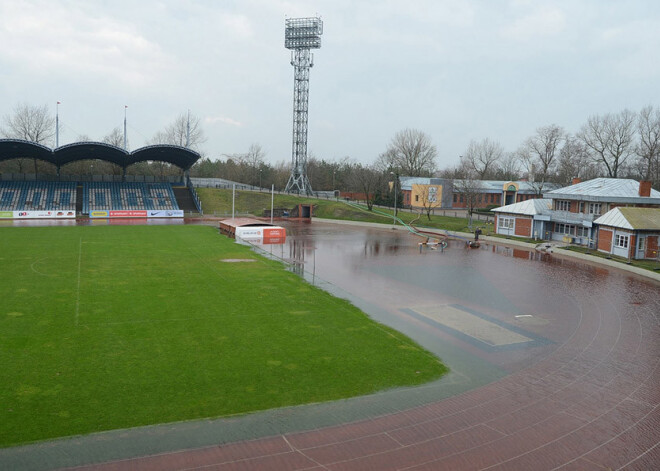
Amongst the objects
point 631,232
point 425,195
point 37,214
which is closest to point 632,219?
point 631,232

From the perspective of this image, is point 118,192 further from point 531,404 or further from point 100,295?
point 531,404

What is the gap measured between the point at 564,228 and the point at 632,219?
420 inches

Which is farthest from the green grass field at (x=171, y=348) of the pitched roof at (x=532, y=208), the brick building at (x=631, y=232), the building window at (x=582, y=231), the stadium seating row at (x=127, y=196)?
the stadium seating row at (x=127, y=196)

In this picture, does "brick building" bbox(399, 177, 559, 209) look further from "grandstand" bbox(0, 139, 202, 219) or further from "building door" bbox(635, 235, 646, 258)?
"grandstand" bbox(0, 139, 202, 219)

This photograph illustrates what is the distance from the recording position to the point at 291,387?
47.3 ft

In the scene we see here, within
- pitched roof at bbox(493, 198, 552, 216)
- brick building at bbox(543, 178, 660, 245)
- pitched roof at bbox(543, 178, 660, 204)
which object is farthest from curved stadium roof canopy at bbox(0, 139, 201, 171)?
pitched roof at bbox(543, 178, 660, 204)

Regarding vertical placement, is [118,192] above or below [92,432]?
above

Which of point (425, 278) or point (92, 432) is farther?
point (425, 278)

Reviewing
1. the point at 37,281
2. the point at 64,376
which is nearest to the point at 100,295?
the point at 37,281

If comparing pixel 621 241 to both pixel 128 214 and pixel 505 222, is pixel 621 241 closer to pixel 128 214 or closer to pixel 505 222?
Answer: pixel 505 222

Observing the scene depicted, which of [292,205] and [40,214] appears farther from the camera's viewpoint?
[292,205]

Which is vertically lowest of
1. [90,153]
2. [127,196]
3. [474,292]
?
[474,292]

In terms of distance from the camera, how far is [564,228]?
50531mm

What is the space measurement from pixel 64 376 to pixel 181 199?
218ft
